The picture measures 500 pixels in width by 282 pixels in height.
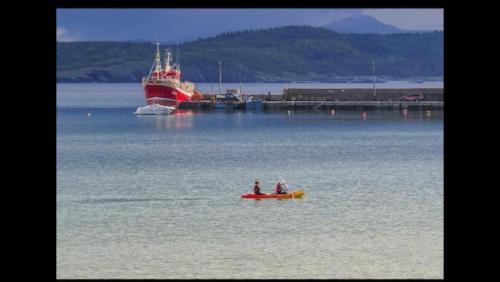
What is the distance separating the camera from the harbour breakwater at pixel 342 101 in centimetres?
9300

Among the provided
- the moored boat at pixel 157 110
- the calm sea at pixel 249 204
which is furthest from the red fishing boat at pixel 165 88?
the calm sea at pixel 249 204

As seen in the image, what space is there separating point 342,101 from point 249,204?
209 ft

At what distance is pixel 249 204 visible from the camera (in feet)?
111

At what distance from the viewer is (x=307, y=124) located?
80.0 metres

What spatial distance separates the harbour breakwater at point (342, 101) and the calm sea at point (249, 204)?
16191 mm

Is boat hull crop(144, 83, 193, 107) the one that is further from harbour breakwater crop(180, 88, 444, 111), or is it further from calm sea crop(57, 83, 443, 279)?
calm sea crop(57, 83, 443, 279)

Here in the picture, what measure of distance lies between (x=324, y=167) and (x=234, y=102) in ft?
160

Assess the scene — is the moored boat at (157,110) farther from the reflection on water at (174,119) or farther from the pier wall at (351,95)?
the pier wall at (351,95)

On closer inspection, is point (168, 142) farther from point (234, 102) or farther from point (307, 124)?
point (234, 102)

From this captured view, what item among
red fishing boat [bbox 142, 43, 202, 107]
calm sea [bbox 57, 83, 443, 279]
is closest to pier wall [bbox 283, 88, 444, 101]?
red fishing boat [bbox 142, 43, 202, 107]

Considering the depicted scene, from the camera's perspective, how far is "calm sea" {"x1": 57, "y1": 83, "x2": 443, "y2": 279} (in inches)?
901

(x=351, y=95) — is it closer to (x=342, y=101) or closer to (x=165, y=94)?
(x=342, y=101)
